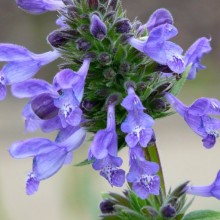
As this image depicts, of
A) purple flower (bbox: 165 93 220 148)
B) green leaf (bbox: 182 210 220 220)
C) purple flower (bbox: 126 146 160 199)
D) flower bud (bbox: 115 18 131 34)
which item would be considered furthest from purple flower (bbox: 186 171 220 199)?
flower bud (bbox: 115 18 131 34)

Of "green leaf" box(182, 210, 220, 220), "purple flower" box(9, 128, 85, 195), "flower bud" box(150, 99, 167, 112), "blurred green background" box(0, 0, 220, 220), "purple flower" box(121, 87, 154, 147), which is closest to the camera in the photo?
"purple flower" box(121, 87, 154, 147)

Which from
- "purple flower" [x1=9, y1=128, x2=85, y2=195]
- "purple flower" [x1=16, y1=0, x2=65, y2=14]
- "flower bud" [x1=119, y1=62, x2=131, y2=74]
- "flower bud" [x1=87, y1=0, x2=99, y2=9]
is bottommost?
"purple flower" [x1=9, y1=128, x2=85, y2=195]

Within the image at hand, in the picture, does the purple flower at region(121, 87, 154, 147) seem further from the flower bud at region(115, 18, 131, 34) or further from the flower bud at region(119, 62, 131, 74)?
the flower bud at region(115, 18, 131, 34)

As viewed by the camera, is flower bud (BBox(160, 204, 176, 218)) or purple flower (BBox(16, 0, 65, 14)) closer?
flower bud (BBox(160, 204, 176, 218))

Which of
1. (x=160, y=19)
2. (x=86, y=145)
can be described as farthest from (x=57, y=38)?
(x=86, y=145)

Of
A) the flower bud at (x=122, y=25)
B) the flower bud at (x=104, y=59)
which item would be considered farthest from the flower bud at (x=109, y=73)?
the flower bud at (x=122, y=25)

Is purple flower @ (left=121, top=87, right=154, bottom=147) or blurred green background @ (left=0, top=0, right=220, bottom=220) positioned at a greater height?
purple flower @ (left=121, top=87, right=154, bottom=147)

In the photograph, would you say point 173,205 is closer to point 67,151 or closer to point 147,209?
point 147,209

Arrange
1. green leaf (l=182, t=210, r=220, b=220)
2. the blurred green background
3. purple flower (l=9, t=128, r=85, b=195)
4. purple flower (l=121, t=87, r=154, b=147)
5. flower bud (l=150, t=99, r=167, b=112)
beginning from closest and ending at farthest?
purple flower (l=121, t=87, r=154, b=147) → purple flower (l=9, t=128, r=85, b=195) → flower bud (l=150, t=99, r=167, b=112) → green leaf (l=182, t=210, r=220, b=220) → the blurred green background

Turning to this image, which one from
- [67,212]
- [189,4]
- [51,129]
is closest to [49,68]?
[189,4]
